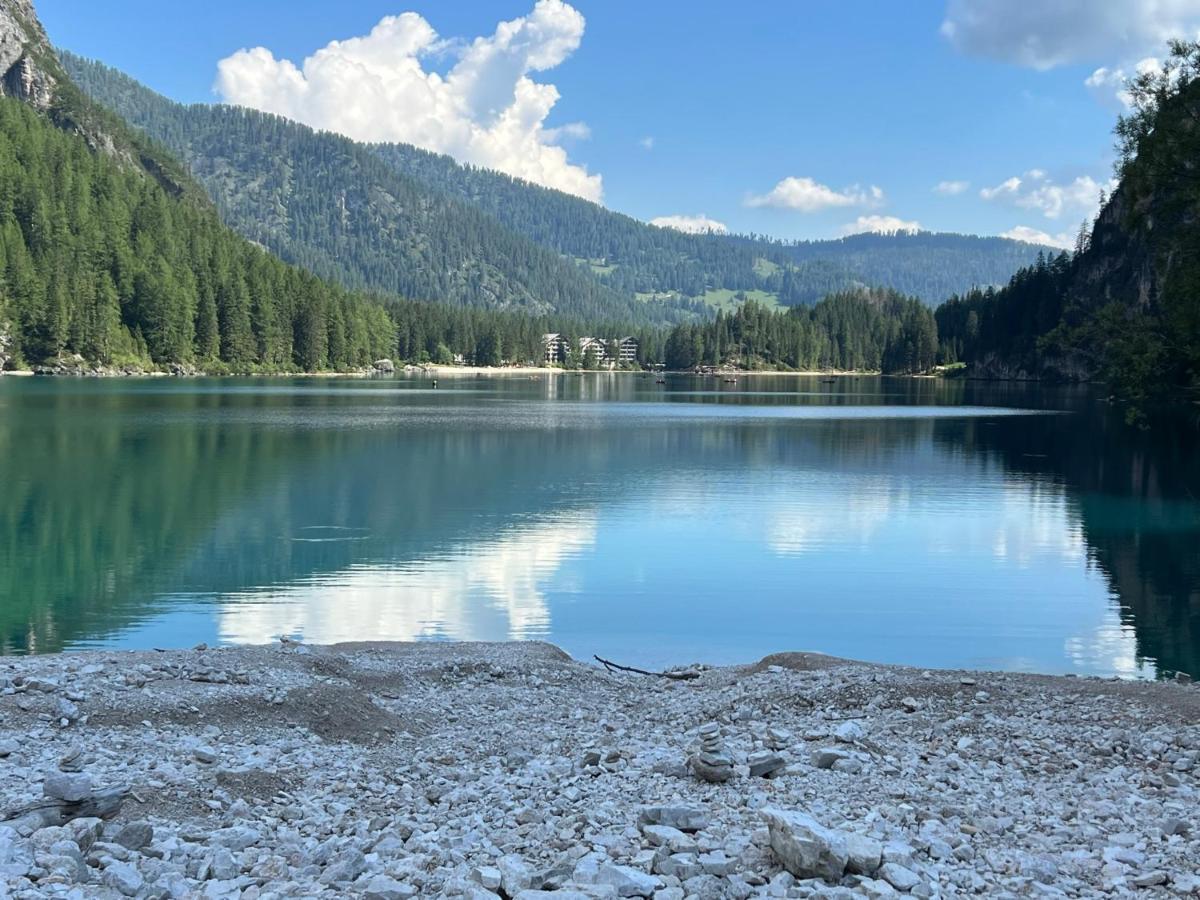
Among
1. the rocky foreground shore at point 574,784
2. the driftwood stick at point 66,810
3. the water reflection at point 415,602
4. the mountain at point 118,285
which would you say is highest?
the mountain at point 118,285

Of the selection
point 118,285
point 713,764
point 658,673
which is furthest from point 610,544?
point 118,285

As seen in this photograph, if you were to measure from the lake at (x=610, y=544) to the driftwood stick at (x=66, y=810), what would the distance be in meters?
11.8

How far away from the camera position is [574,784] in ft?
30.6

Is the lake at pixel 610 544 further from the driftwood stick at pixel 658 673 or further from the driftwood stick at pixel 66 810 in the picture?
the driftwood stick at pixel 66 810

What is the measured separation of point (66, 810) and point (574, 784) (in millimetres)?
4250

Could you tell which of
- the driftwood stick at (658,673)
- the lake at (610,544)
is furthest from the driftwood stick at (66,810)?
the lake at (610,544)

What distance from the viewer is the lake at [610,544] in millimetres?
21078

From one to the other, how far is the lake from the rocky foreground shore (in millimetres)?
6449

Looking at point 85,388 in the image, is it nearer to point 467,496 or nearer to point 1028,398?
point 467,496

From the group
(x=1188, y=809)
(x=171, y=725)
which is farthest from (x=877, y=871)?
(x=171, y=725)

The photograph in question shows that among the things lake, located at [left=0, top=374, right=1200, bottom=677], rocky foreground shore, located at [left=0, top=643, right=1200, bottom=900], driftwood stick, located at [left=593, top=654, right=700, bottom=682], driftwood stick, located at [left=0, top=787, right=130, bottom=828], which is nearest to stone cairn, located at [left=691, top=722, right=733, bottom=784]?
rocky foreground shore, located at [left=0, top=643, right=1200, bottom=900]

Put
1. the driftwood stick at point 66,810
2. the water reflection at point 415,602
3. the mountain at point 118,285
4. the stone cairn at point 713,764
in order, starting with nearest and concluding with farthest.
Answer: the driftwood stick at point 66,810 < the stone cairn at point 713,764 < the water reflection at point 415,602 < the mountain at point 118,285

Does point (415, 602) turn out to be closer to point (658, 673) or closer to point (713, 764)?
point (658, 673)

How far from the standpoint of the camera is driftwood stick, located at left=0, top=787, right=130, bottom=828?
7.50 m
